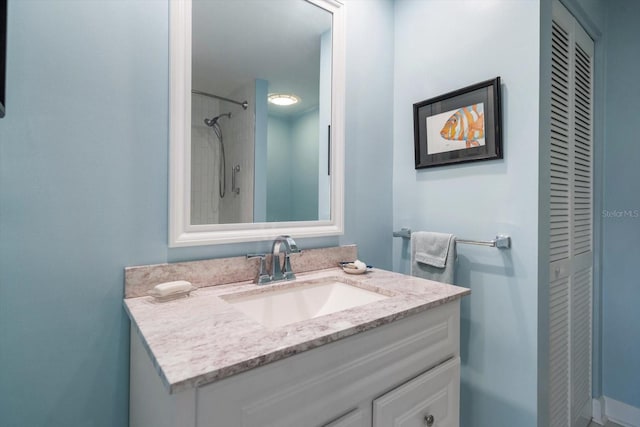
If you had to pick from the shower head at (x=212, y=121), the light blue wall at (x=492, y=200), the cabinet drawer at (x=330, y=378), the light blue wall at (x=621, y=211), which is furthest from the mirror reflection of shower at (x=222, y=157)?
the light blue wall at (x=621, y=211)

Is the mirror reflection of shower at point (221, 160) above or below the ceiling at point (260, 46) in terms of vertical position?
below

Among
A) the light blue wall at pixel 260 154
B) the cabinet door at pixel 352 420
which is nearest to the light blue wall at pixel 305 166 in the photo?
the light blue wall at pixel 260 154

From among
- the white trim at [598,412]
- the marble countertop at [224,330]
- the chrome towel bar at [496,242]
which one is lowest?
the white trim at [598,412]

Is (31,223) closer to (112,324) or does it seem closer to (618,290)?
(112,324)

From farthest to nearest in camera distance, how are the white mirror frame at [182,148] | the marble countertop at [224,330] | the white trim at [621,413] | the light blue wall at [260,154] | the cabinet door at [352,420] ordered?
the white trim at [621,413] < the light blue wall at [260,154] < the white mirror frame at [182,148] < the cabinet door at [352,420] < the marble countertop at [224,330]

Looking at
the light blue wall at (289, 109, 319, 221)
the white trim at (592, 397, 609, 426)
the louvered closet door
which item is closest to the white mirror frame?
the light blue wall at (289, 109, 319, 221)

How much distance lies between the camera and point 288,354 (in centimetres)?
63

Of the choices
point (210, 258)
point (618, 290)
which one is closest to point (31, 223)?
point (210, 258)

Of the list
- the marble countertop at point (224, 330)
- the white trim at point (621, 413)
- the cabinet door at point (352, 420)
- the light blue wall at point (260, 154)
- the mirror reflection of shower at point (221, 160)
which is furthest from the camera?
the white trim at point (621, 413)

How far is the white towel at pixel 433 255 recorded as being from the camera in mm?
1313

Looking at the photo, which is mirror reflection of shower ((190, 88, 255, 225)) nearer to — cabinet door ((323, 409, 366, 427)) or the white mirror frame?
the white mirror frame

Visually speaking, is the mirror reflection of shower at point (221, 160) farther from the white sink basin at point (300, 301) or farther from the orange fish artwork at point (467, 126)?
the orange fish artwork at point (467, 126)

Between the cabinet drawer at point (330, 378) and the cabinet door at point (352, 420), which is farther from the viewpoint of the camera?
the cabinet door at point (352, 420)

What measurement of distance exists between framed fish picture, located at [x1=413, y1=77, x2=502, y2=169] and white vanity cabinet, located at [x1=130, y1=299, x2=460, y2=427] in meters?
0.67
